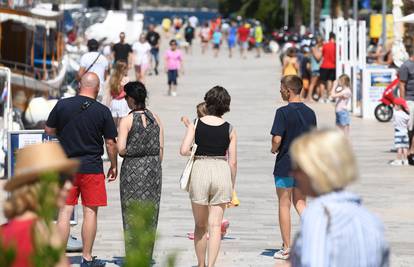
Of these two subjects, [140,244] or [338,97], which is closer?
[140,244]

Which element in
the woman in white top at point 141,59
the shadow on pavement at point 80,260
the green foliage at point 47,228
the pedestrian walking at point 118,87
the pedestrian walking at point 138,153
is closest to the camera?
the green foliage at point 47,228

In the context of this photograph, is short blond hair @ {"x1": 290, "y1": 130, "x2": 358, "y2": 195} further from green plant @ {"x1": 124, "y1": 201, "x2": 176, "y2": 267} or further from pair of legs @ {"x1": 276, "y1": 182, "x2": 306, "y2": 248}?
pair of legs @ {"x1": 276, "y1": 182, "x2": 306, "y2": 248}

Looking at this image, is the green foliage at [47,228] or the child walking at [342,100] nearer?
the green foliage at [47,228]

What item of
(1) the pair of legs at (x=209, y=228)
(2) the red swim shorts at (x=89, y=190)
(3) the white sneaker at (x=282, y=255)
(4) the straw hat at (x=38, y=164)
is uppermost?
(4) the straw hat at (x=38, y=164)

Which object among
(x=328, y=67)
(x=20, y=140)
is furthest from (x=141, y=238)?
(x=328, y=67)

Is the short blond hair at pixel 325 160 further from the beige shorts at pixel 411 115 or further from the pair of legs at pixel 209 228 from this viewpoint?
the beige shorts at pixel 411 115

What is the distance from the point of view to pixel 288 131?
1072 cm

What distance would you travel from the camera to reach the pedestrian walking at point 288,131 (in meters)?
10.7

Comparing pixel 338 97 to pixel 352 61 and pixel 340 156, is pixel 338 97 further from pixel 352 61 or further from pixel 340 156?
pixel 340 156

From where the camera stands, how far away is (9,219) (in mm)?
5000

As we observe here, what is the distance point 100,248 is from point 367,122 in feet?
49.4

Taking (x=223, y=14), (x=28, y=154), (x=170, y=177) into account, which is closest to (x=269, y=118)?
(x=170, y=177)

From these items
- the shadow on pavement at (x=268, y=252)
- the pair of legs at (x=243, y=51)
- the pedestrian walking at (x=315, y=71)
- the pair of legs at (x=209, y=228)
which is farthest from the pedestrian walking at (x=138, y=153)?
the pair of legs at (x=243, y=51)

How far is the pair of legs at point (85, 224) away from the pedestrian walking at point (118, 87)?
5822 millimetres
